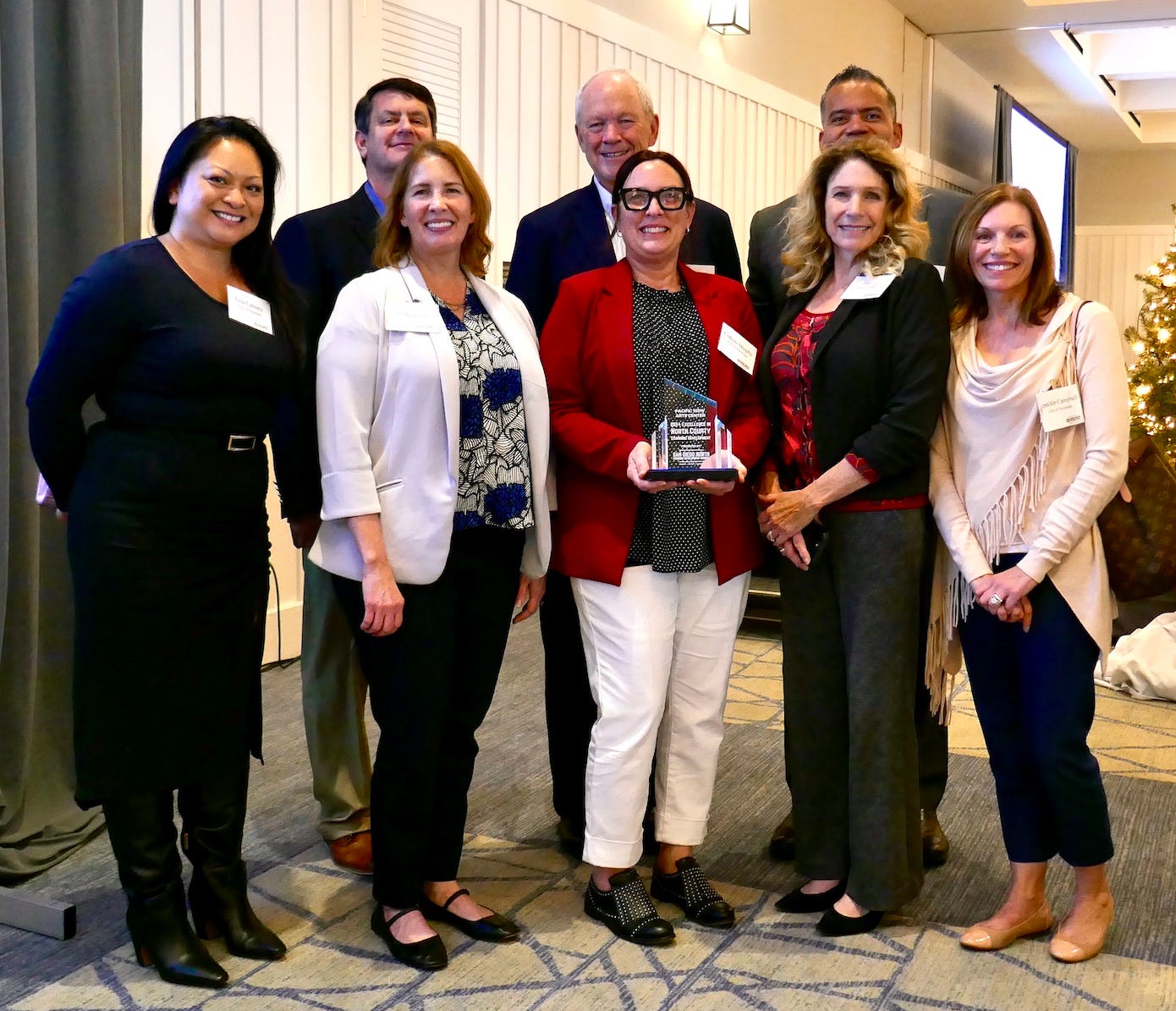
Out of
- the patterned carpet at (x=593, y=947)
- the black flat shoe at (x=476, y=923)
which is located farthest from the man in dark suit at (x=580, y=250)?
the black flat shoe at (x=476, y=923)

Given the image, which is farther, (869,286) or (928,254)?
(928,254)

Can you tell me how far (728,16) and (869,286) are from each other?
5184mm

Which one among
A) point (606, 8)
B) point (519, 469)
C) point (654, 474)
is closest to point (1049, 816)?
point (654, 474)

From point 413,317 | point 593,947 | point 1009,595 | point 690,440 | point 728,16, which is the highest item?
point 728,16

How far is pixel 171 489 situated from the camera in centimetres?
220

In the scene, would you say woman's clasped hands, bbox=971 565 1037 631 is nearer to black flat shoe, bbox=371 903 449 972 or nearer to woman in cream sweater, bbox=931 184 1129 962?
woman in cream sweater, bbox=931 184 1129 962

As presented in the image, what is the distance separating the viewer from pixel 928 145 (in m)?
10.6

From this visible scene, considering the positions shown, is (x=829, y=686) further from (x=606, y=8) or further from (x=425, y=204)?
(x=606, y=8)

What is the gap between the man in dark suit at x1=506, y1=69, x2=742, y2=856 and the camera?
2867 millimetres

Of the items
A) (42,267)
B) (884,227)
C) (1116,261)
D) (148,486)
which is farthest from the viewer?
(1116,261)

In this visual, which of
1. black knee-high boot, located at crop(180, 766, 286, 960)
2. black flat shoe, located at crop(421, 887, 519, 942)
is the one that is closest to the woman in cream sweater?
black flat shoe, located at crop(421, 887, 519, 942)

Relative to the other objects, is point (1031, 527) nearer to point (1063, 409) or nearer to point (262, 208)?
point (1063, 409)

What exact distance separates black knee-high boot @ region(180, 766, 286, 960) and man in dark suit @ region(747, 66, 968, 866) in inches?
47.9

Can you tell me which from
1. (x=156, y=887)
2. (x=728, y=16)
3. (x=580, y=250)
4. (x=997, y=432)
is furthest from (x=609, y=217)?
(x=728, y=16)
